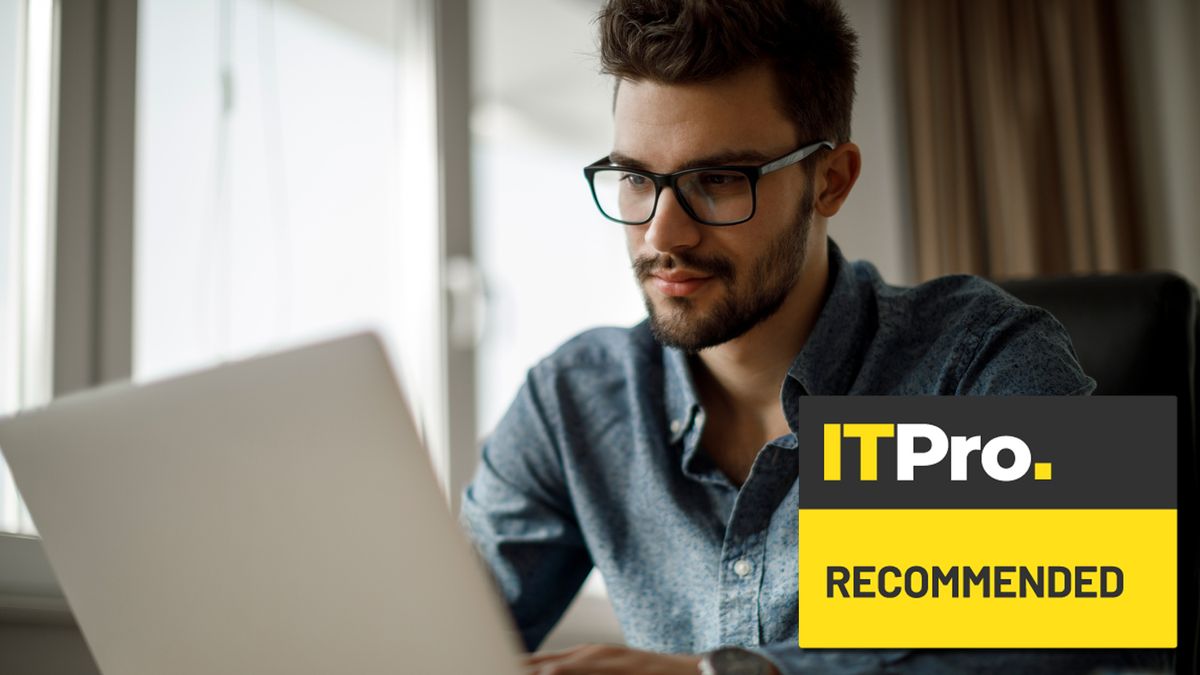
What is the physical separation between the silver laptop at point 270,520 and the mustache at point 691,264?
0.63 metres

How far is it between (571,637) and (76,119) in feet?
5.08

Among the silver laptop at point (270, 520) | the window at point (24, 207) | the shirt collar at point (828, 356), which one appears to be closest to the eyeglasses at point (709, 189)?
the shirt collar at point (828, 356)

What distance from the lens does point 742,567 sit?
1.12 metres

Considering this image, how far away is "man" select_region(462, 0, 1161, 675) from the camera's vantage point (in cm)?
112

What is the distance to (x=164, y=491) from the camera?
649 millimetres

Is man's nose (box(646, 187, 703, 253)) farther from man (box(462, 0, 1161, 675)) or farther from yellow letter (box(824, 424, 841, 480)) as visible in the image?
yellow letter (box(824, 424, 841, 480))

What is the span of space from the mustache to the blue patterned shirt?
0.12 metres

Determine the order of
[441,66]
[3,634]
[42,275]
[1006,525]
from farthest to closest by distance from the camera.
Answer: [441,66]
[42,275]
[3,634]
[1006,525]

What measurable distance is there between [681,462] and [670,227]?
27cm

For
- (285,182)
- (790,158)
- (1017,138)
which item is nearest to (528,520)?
(790,158)

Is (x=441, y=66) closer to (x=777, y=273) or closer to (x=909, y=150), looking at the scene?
(x=777, y=273)

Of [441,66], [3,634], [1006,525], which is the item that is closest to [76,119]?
[3,634]

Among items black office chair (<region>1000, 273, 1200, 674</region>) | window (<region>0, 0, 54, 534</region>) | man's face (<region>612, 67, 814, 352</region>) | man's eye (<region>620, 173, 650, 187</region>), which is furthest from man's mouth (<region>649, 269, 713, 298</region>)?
window (<region>0, 0, 54, 534</region>)

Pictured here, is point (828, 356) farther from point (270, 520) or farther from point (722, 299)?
point (270, 520)
